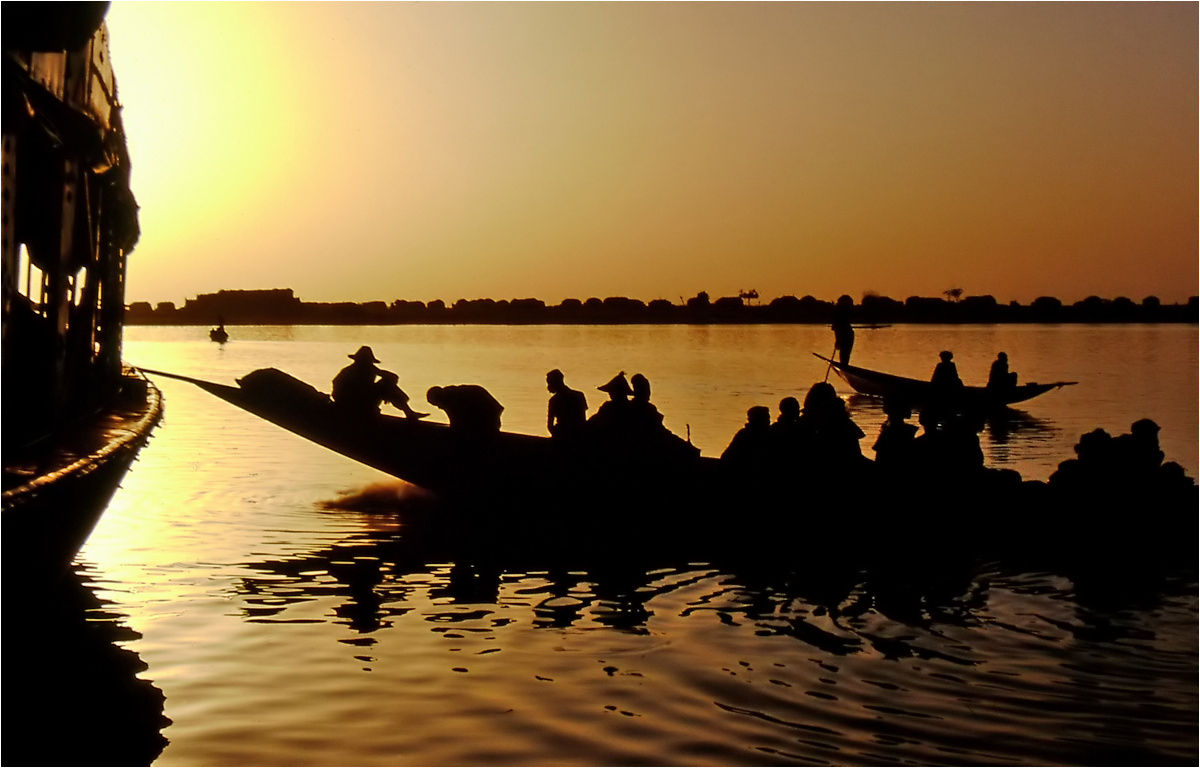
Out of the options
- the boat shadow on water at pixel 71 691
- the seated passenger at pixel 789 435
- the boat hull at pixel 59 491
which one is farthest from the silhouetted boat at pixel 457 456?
the boat shadow on water at pixel 71 691

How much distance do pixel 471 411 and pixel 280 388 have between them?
3.03 metres

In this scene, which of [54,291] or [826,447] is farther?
[826,447]

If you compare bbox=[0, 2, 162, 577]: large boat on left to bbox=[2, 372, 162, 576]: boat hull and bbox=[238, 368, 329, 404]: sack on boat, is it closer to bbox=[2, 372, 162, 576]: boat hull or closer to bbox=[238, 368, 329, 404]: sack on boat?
bbox=[2, 372, 162, 576]: boat hull

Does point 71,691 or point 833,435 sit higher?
point 833,435

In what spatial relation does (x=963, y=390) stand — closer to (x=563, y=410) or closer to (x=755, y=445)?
(x=563, y=410)

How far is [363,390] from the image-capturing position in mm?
17031

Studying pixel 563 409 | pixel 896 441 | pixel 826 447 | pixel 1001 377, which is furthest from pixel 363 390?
pixel 1001 377

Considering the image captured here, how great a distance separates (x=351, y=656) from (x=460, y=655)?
721mm

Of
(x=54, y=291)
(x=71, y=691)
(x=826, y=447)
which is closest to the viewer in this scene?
(x=71, y=691)

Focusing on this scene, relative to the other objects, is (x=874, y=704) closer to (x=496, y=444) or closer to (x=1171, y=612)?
(x=1171, y=612)

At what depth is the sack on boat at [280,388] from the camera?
1720 centimetres

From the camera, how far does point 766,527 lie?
45.6 feet

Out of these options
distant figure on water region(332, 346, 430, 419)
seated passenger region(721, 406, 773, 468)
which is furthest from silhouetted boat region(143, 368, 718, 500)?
seated passenger region(721, 406, 773, 468)

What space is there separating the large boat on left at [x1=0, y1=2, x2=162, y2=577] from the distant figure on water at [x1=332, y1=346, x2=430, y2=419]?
247 cm
